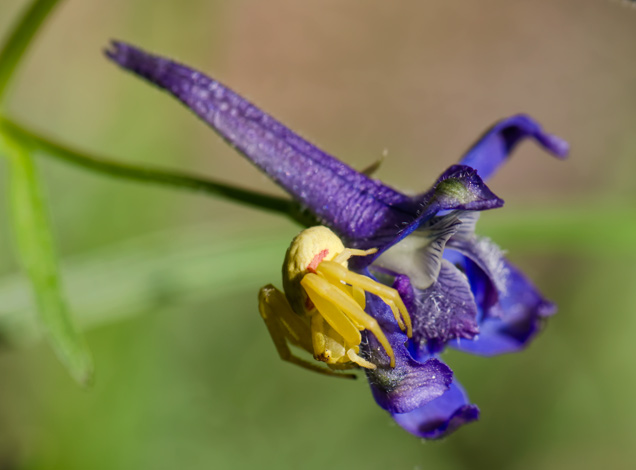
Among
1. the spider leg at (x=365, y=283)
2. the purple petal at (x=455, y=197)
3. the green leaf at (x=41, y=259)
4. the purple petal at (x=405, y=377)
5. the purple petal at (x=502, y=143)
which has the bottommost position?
the green leaf at (x=41, y=259)

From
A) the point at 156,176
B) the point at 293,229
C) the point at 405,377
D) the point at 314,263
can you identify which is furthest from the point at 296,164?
the point at 293,229

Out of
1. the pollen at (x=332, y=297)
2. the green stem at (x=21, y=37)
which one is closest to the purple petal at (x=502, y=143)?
the pollen at (x=332, y=297)

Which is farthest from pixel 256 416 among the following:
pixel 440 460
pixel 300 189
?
pixel 300 189

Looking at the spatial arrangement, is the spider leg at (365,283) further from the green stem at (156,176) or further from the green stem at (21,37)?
the green stem at (21,37)

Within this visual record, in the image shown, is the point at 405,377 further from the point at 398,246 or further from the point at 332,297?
the point at 398,246

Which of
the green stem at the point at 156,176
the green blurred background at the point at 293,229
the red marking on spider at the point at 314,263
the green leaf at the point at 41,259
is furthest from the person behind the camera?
the green blurred background at the point at 293,229

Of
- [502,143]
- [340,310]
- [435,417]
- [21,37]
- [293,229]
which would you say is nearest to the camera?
[340,310]

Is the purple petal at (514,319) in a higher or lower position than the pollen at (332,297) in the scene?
higher
